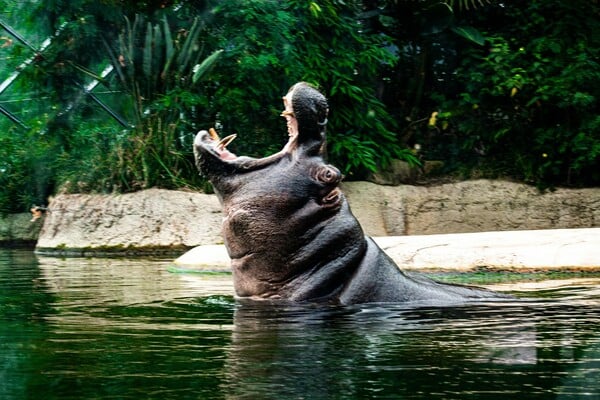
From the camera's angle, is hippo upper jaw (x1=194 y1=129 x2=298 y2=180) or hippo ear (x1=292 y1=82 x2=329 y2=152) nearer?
hippo ear (x1=292 y1=82 x2=329 y2=152)

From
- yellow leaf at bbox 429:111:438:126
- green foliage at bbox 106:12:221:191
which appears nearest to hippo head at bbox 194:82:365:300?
green foliage at bbox 106:12:221:191

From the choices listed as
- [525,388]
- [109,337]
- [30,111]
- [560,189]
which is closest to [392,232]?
[560,189]

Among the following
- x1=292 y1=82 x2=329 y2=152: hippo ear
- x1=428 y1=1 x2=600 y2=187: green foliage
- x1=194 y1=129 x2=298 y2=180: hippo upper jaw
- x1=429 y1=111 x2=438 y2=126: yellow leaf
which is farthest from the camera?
x1=429 y1=111 x2=438 y2=126: yellow leaf

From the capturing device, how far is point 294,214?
18.1 feet

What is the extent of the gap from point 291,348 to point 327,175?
147 cm

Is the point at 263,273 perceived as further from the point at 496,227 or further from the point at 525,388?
the point at 496,227

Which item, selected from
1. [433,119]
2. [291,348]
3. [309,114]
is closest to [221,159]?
[309,114]

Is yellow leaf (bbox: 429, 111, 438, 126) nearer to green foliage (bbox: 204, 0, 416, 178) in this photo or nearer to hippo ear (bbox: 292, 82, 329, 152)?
green foliage (bbox: 204, 0, 416, 178)

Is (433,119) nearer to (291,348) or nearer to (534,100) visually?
(534,100)

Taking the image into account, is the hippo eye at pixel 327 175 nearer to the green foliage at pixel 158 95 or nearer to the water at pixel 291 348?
the water at pixel 291 348

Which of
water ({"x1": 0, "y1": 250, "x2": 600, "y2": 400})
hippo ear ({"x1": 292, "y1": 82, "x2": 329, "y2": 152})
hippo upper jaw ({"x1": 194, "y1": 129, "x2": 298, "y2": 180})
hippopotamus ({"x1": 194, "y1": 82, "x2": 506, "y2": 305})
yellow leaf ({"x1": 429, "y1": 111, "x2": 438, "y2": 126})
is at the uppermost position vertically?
yellow leaf ({"x1": 429, "y1": 111, "x2": 438, "y2": 126})

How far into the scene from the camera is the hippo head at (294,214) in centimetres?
552

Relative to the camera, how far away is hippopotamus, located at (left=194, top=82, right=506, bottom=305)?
5520mm

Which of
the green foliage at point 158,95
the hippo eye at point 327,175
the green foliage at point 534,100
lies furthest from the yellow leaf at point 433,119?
the hippo eye at point 327,175
